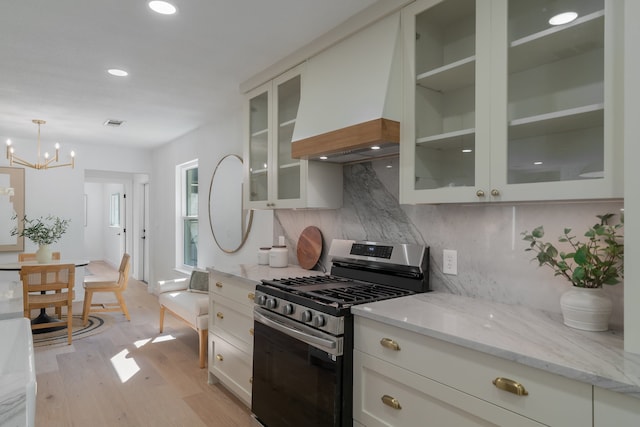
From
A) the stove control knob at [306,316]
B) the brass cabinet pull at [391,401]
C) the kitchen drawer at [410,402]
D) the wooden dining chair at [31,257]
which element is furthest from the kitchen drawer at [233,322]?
the wooden dining chair at [31,257]

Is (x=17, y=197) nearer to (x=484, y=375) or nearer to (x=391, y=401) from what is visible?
(x=391, y=401)

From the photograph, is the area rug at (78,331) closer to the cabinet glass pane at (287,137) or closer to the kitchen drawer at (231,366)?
the kitchen drawer at (231,366)

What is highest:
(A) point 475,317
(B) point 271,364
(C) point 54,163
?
(C) point 54,163

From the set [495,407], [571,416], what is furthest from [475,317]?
[571,416]

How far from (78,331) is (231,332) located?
2717mm

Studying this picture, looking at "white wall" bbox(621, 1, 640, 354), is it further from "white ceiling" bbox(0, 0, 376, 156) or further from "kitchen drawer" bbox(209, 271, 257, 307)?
"kitchen drawer" bbox(209, 271, 257, 307)

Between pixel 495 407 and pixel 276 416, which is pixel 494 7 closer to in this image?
pixel 495 407

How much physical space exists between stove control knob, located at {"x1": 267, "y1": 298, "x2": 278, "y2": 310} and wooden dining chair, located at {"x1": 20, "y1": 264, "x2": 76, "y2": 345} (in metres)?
2.87

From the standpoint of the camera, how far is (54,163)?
5.65 m

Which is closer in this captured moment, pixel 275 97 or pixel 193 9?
pixel 193 9

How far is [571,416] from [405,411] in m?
0.61

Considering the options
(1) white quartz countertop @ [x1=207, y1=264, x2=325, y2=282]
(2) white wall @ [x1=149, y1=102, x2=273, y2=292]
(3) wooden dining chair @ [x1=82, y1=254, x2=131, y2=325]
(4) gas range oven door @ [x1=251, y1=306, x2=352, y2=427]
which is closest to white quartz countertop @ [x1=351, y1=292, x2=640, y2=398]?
(4) gas range oven door @ [x1=251, y1=306, x2=352, y2=427]

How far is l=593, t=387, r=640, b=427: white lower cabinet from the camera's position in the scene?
970 millimetres

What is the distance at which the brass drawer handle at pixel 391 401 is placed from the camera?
1555 millimetres
